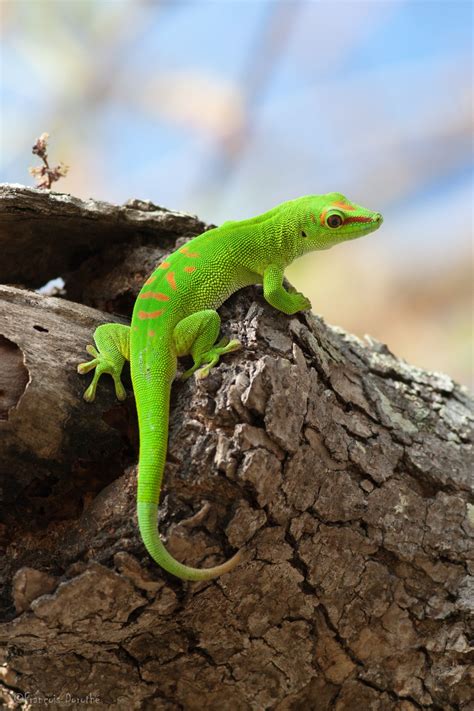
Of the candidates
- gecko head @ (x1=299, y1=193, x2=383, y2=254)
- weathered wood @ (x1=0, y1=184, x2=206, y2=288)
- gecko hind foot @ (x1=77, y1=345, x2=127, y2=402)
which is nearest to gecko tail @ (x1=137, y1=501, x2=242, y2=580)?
gecko hind foot @ (x1=77, y1=345, x2=127, y2=402)

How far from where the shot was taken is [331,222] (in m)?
2.81

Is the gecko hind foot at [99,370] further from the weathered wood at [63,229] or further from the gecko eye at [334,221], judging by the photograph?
the gecko eye at [334,221]

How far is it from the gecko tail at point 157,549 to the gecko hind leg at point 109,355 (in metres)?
0.47

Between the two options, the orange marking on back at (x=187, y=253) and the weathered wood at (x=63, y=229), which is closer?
the weathered wood at (x=63, y=229)

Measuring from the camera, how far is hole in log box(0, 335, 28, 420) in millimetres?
2007

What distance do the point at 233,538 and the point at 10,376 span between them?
2.93 feet

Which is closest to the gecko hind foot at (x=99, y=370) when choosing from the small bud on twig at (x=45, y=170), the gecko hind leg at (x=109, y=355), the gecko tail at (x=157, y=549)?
the gecko hind leg at (x=109, y=355)

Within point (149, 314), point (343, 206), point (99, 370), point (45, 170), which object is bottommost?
point (99, 370)

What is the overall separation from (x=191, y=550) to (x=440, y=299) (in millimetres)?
6696

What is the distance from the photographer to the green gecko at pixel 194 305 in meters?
1.96

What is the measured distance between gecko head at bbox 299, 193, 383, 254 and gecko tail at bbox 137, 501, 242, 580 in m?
1.49

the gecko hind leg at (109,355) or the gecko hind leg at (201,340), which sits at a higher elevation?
the gecko hind leg at (201,340)

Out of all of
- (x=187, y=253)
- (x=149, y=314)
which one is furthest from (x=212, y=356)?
(x=187, y=253)

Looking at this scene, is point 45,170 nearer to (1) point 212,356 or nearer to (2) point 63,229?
(2) point 63,229
